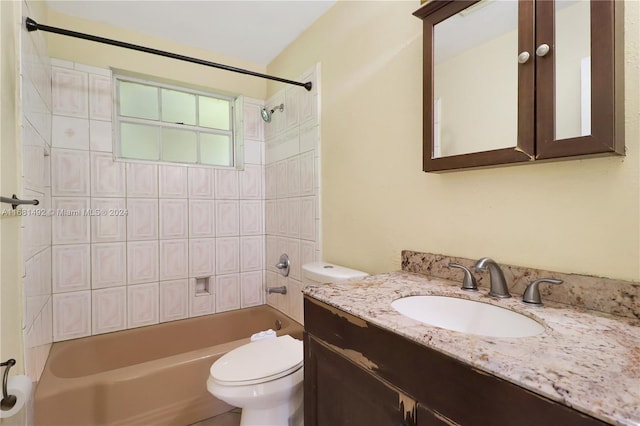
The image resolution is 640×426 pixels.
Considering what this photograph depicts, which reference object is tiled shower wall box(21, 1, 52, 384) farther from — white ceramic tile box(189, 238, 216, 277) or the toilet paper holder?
white ceramic tile box(189, 238, 216, 277)

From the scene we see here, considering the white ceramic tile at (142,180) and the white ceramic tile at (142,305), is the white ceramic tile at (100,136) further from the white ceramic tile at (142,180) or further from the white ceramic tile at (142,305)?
the white ceramic tile at (142,305)

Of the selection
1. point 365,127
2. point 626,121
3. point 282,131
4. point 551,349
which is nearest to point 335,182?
point 365,127

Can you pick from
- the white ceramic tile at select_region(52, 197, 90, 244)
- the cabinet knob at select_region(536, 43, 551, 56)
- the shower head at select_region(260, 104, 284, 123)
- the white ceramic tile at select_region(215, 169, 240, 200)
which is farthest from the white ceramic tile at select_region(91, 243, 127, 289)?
the cabinet knob at select_region(536, 43, 551, 56)

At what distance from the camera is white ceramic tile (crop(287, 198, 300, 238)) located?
217 cm

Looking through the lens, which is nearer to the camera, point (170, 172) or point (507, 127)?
point (507, 127)

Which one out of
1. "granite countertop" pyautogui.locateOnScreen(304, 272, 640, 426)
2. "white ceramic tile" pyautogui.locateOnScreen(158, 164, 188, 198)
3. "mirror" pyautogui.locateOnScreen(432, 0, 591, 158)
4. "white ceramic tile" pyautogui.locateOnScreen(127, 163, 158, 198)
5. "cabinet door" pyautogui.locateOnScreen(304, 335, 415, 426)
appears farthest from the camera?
"white ceramic tile" pyautogui.locateOnScreen(158, 164, 188, 198)

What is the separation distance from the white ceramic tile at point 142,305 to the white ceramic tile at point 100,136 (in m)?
0.96

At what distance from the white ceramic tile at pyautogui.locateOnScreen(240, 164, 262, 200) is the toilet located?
1340 mm

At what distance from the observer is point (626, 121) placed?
2.59ft

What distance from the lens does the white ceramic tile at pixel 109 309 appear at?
2.01m

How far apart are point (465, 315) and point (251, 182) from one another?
6.58ft

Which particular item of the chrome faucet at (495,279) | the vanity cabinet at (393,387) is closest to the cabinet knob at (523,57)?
the chrome faucet at (495,279)

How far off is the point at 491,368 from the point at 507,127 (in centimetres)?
78

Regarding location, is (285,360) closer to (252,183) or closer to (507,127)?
(507,127)
